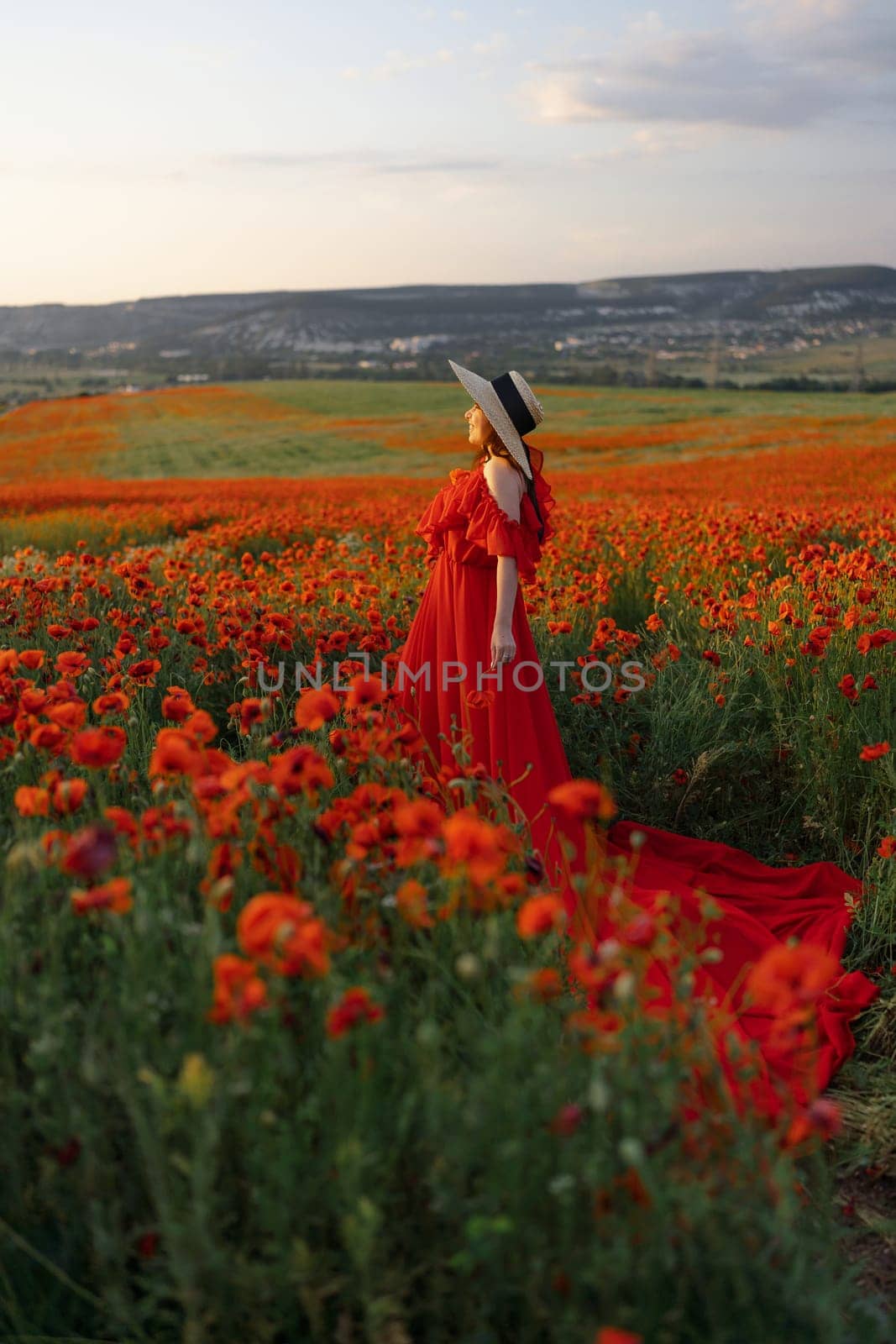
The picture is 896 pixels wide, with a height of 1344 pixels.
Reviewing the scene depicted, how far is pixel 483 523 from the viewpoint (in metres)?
4.09

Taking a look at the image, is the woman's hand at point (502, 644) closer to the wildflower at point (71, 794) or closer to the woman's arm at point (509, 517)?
the woman's arm at point (509, 517)

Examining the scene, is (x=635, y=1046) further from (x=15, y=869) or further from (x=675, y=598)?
(x=675, y=598)

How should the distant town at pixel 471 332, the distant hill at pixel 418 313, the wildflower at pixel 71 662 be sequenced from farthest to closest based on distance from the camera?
1. the distant hill at pixel 418 313
2. the distant town at pixel 471 332
3. the wildflower at pixel 71 662

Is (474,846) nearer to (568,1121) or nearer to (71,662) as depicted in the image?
(568,1121)

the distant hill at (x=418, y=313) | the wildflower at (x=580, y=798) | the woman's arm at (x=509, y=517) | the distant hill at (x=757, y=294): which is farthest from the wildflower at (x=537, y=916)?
the distant hill at (x=757, y=294)

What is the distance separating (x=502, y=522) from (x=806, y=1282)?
291 centimetres

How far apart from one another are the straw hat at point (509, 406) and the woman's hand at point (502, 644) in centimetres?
60

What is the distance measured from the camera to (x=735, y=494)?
448 inches

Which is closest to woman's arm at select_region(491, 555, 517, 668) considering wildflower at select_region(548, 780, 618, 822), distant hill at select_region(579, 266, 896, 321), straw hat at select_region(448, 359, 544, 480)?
straw hat at select_region(448, 359, 544, 480)

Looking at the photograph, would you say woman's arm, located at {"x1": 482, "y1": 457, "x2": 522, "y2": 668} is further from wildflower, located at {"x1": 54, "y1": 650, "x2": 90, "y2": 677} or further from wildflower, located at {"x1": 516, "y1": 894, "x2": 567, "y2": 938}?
wildflower, located at {"x1": 516, "y1": 894, "x2": 567, "y2": 938}

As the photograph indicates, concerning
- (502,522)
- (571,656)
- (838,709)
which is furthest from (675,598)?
(502,522)

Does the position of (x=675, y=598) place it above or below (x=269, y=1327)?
above

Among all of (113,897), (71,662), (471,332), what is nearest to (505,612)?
(71,662)

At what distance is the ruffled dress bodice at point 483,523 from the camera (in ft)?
13.3
